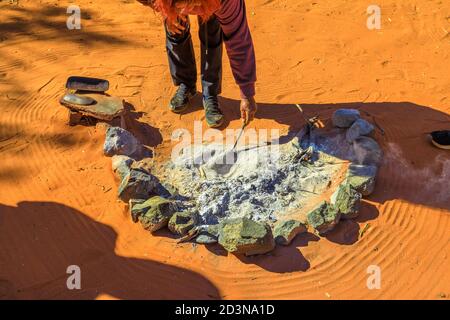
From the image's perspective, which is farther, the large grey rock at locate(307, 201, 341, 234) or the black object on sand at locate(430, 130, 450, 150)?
the black object on sand at locate(430, 130, 450, 150)

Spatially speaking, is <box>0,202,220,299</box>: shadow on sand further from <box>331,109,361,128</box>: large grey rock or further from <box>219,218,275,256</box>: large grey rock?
<box>331,109,361,128</box>: large grey rock

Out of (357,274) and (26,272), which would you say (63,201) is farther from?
(357,274)

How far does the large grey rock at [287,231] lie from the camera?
11.1ft

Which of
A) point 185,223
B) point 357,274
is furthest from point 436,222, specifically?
point 185,223

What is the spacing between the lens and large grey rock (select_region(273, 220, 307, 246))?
3.38 metres

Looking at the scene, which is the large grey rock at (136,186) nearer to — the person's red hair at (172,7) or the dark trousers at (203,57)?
the dark trousers at (203,57)

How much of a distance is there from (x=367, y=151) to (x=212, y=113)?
4.29 ft

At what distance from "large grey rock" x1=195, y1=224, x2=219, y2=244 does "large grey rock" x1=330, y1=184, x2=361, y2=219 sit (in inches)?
32.2

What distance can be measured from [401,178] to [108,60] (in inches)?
120

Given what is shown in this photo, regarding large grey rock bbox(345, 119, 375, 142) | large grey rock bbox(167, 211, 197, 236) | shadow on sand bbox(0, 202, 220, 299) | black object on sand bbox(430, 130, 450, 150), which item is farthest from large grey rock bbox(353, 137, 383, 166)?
shadow on sand bbox(0, 202, 220, 299)

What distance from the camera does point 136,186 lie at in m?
3.63

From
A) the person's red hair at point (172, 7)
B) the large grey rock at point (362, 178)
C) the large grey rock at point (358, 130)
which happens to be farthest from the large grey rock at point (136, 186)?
the large grey rock at point (358, 130)

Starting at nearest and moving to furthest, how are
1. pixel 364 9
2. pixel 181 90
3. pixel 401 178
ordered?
pixel 401 178, pixel 181 90, pixel 364 9

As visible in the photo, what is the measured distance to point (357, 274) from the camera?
326 cm
